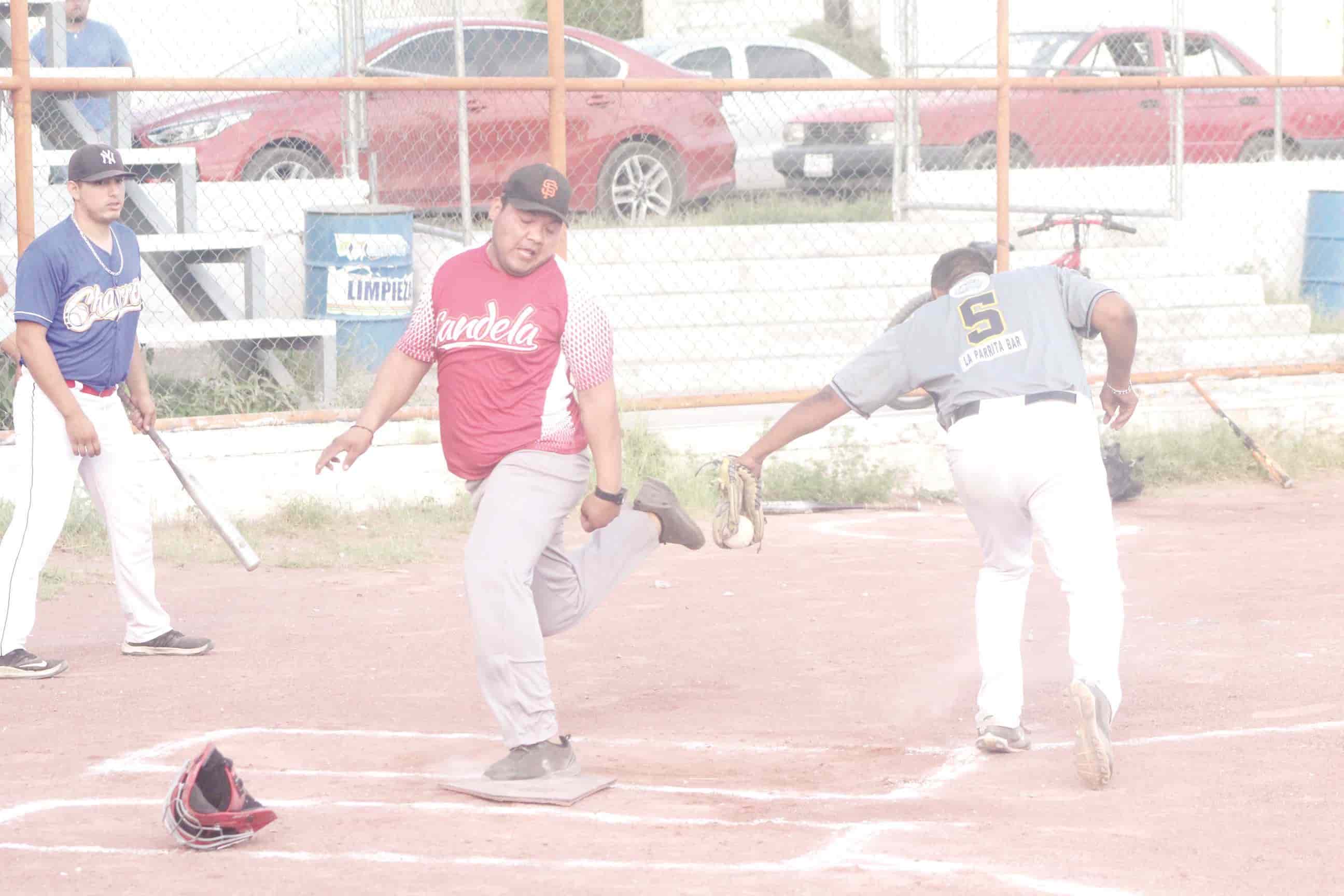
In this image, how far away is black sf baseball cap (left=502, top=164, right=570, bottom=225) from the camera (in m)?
5.12

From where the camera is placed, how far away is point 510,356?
5.20m

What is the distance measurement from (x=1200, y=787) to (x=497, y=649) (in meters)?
2.02

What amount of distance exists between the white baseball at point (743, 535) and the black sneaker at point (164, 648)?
248 cm

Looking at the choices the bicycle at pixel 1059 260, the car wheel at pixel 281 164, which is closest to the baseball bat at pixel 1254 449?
the bicycle at pixel 1059 260

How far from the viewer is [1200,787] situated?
16.4 ft

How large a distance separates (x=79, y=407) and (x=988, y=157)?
1028 cm

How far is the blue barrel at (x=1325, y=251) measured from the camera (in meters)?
14.4

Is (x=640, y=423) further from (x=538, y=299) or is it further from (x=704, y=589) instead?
(x=538, y=299)

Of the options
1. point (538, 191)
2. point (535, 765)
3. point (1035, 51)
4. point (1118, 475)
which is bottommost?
point (535, 765)

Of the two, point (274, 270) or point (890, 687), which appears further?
point (274, 270)

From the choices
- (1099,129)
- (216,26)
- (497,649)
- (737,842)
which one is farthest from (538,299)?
(1099,129)

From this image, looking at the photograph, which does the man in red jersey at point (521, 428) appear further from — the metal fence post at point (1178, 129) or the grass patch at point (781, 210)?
the metal fence post at point (1178, 129)

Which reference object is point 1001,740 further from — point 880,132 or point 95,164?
point 880,132

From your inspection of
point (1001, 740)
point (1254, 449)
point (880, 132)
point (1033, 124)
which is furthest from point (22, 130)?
point (1033, 124)
